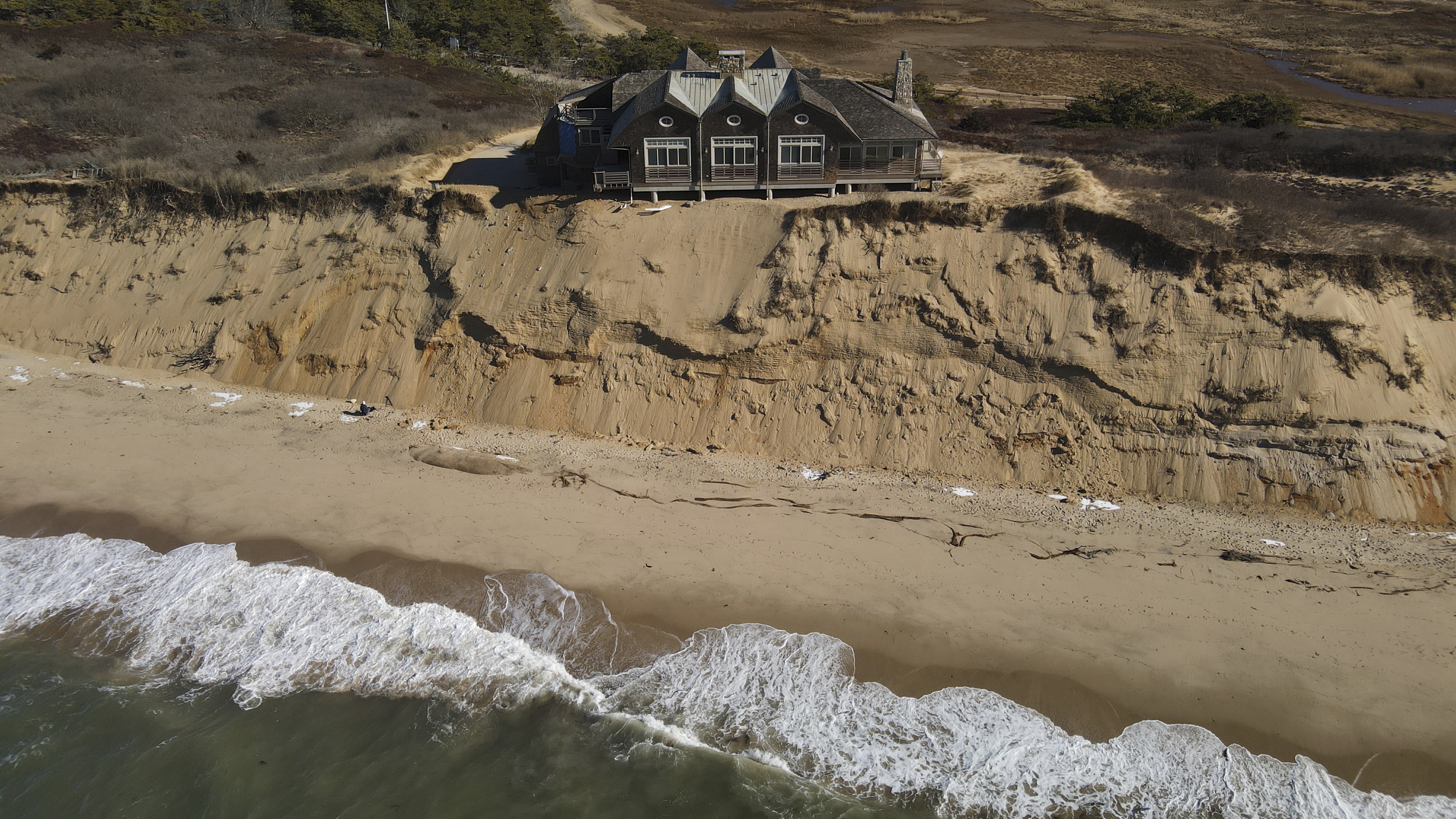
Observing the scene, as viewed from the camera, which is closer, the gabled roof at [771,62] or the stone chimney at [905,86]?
the gabled roof at [771,62]

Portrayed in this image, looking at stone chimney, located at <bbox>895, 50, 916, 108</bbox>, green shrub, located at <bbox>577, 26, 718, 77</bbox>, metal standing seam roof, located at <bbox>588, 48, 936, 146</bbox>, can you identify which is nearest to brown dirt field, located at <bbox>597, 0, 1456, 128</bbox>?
green shrub, located at <bbox>577, 26, 718, 77</bbox>

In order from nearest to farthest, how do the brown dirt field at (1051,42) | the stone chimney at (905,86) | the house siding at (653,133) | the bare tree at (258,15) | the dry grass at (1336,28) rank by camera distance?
1. the house siding at (653,133)
2. the stone chimney at (905,86)
3. the dry grass at (1336,28)
4. the brown dirt field at (1051,42)
5. the bare tree at (258,15)

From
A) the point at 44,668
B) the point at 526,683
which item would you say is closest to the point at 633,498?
the point at 526,683

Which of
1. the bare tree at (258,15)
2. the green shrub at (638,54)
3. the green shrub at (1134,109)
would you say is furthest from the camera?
the bare tree at (258,15)

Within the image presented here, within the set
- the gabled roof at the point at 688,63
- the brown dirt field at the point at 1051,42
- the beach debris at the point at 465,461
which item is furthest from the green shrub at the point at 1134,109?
the beach debris at the point at 465,461

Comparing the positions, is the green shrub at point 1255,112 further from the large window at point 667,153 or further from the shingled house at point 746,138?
the large window at point 667,153

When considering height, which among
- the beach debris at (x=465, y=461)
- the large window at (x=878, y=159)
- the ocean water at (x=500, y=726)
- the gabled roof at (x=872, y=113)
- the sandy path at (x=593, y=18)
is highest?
the sandy path at (x=593, y=18)

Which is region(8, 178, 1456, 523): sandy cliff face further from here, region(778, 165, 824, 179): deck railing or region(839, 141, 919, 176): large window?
region(839, 141, 919, 176): large window
